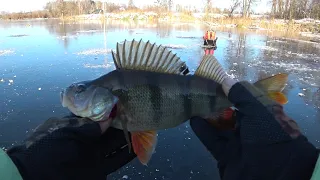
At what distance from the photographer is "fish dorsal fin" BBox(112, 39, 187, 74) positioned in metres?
1.72

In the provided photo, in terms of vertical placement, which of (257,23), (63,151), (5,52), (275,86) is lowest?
(5,52)

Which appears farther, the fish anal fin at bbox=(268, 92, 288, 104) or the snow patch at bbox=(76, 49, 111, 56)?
the snow patch at bbox=(76, 49, 111, 56)

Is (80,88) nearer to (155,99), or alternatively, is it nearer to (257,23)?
(155,99)

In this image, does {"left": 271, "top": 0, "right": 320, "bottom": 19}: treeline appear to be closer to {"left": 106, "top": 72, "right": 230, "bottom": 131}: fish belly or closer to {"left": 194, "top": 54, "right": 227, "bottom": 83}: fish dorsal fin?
{"left": 194, "top": 54, "right": 227, "bottom": 83}: fish dorsal fin

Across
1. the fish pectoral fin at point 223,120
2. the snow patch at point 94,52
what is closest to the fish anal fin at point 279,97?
the fish pectoral fin at point 223,120

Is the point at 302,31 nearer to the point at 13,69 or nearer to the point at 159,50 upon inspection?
the point at 13,69

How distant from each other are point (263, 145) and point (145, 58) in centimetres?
88

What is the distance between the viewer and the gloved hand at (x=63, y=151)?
4.07 ft

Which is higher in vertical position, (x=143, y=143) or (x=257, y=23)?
(x=257, y=23)

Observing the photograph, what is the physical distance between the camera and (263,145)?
133 centimetres

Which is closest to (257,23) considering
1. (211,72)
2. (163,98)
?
(211,72)

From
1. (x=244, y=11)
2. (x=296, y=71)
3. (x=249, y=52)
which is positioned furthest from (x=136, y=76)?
(x=244, y=11)

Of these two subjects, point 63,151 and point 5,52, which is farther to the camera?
point 5,52

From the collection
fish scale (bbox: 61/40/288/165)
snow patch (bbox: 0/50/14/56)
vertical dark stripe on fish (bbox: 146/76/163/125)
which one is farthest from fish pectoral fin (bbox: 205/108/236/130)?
snow patch (bbox: 0/50/14/56)
